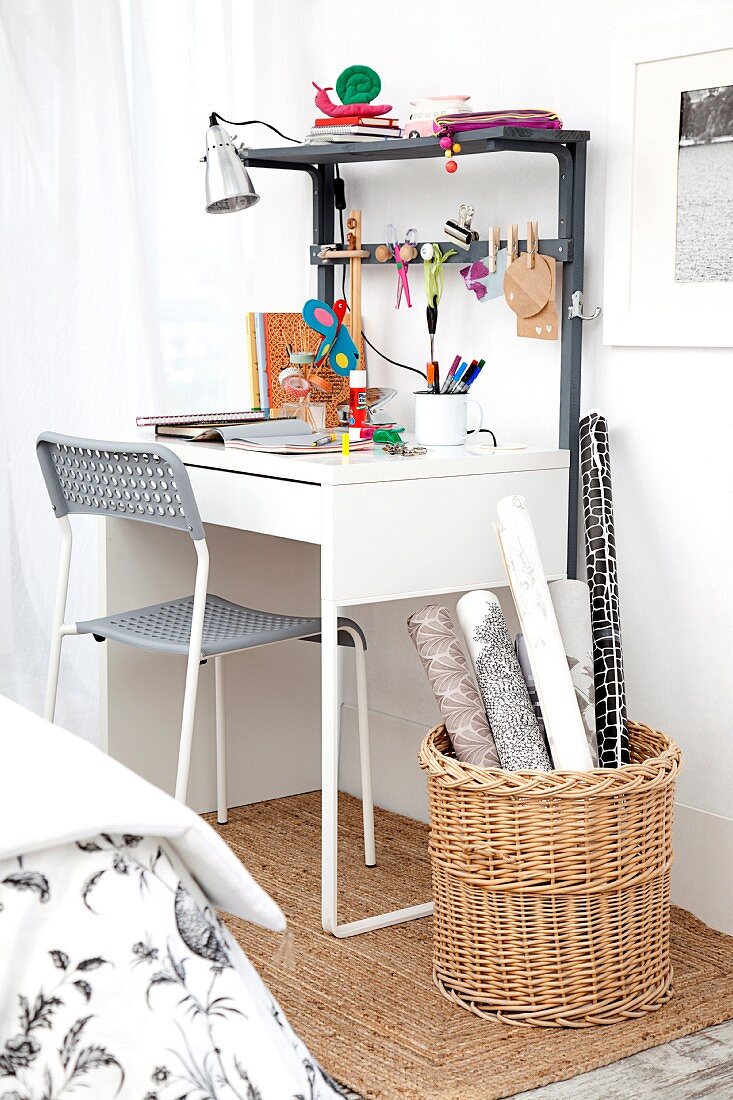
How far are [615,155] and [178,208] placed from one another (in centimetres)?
109

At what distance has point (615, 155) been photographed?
7.67 feet

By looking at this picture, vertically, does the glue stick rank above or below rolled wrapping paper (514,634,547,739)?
above

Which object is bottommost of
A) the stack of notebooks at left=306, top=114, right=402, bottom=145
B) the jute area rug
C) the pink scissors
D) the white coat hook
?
the jute area rug

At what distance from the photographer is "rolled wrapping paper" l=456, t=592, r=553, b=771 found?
2045 mm

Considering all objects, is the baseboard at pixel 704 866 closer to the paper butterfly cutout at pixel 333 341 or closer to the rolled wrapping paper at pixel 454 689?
the rolled wrapping paper at pixel 454 689

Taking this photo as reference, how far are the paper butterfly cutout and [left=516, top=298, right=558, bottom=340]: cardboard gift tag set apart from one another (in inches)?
15.7

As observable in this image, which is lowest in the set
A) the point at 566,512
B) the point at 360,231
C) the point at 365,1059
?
the point at 365,1059

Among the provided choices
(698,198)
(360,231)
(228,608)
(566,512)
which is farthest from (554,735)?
(360,231)

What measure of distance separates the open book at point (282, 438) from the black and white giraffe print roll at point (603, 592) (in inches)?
16.1

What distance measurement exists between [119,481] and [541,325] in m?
0.83

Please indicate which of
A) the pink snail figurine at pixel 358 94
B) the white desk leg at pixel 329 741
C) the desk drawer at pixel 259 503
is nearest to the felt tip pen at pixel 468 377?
the desk drawer at pixel 259 503

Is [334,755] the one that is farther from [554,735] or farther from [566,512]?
[566,512]

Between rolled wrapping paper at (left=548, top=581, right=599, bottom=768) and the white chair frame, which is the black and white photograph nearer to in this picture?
rolled wrapping paper at (left=548, top=581, right=599, bottom=768)

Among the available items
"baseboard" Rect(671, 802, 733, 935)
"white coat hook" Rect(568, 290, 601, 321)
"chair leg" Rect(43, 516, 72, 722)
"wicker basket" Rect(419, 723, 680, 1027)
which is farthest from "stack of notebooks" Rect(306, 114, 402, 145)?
"baseboard" Rect(671, 802, 733, 935)
